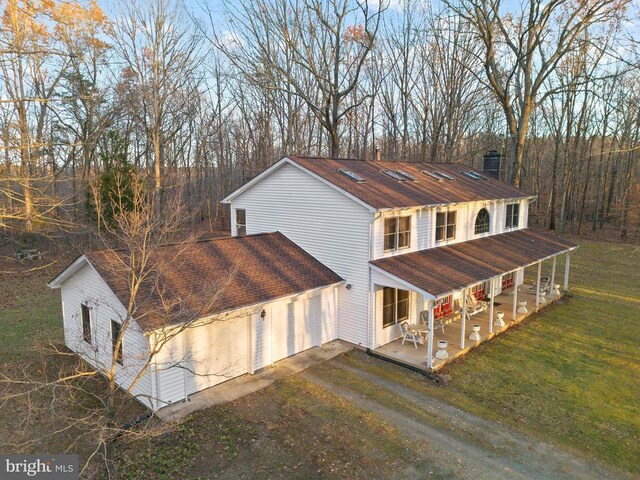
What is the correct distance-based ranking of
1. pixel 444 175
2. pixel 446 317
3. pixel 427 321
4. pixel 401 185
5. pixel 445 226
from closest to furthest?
1. pixel 427 321
2. pixel 401 185
3. pixel 446 317
4. pixel 445 226
5. pixel 444 175

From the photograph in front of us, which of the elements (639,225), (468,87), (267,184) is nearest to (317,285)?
(267,184)

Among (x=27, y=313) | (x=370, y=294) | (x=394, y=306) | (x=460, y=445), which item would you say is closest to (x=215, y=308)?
(x=370, y=294)

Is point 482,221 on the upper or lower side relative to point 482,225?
upper

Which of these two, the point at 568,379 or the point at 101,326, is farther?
the point at 568,379

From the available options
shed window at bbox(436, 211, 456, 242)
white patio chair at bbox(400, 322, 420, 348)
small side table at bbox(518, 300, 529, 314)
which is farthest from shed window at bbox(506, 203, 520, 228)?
white patio chair at bbox(400, 322, 420, 348)

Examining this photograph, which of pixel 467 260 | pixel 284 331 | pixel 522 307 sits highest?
pixel 467 260

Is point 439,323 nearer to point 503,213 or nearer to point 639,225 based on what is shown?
point 503,213

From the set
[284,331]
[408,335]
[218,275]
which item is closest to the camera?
[218,275]

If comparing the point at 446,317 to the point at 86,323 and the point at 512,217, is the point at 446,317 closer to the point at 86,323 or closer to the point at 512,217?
the point at 512,217
